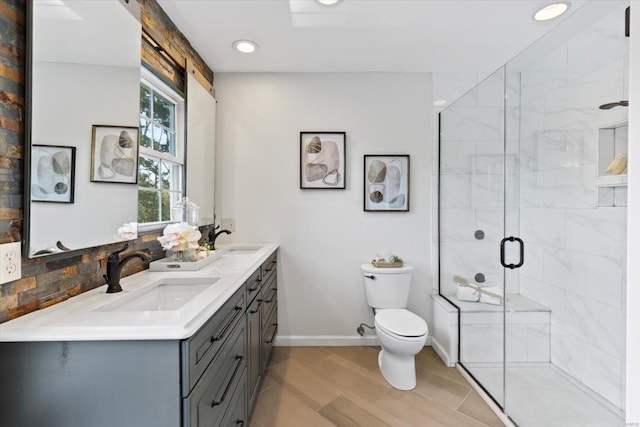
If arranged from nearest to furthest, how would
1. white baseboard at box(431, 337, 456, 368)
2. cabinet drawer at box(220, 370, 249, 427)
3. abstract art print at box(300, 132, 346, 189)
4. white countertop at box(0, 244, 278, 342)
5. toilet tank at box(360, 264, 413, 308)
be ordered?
white countertop at box(0, 244, 278, 342) < cabinet drawer at box(220, 370, 249, 427) < white baseboard at box(431, 337, 456, 368) < toilet tank at box(360, 264, 413, 308) < abstract art print at box(300, 132, 346, 189)

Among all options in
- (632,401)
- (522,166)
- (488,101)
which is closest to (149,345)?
(632,401)

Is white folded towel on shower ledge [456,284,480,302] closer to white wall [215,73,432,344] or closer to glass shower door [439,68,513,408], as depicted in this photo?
glass shower door [439,68,513,408]

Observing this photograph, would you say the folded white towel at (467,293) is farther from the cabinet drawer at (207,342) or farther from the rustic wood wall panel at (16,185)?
the rustic wood wall panel at (16,185)

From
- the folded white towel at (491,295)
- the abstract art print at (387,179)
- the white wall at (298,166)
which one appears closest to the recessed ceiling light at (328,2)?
the white wall at (298,166)

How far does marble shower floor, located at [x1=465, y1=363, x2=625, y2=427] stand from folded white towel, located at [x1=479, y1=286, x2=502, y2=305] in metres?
0.43

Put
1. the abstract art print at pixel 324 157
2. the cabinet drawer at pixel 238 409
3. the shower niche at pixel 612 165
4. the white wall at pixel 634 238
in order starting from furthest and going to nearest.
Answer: the abstract art print at pixel 324 157
the shower niche at pixel 612 165
the cabinet drawer at pixel 238 409
the white wall at pixel 634 238

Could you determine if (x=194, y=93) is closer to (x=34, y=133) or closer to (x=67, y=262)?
(x=34, y=133)

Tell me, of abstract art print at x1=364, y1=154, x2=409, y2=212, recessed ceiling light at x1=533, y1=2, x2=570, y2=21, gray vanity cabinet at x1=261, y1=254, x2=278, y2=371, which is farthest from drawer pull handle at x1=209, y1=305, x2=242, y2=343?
recessed ceiling light at x1=533, y1=2, x2=570, y2=21

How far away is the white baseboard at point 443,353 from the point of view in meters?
2.37

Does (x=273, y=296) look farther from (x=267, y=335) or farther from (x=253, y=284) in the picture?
(x=253, y=284)

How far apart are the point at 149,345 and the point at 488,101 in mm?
2643

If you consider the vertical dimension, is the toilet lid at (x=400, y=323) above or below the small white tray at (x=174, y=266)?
below

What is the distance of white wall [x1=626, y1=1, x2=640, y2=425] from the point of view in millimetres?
740

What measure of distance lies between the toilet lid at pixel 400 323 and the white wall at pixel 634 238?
1266 millimetres
